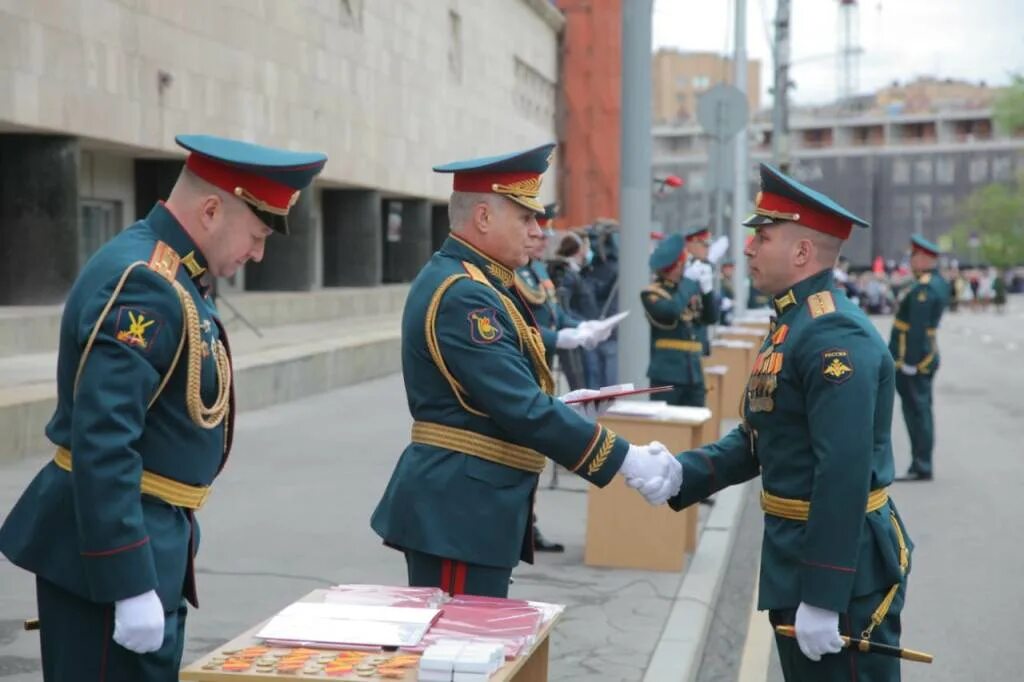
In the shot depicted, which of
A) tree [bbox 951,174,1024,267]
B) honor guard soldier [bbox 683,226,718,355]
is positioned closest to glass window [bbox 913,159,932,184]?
tree [bbox 951,174,1024,267]

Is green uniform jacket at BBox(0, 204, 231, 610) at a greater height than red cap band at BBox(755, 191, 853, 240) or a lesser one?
lesser

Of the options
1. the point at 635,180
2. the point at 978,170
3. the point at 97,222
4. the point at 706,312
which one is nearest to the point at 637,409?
the point at 635,180

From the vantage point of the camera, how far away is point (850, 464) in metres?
4.30

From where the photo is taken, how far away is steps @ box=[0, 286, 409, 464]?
12.7 m

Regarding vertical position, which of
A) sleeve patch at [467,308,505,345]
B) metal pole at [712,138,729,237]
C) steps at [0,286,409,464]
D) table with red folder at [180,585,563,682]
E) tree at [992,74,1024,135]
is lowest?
steps at [0,286,409,464]

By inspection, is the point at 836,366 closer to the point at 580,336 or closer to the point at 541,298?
the point at 580,336

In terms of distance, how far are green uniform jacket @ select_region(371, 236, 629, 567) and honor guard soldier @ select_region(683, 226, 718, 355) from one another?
8.28 metres

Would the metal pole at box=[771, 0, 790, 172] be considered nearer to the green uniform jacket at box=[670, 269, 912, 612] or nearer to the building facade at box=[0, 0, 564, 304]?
the building facade at box=[0, 0, 564, 304]

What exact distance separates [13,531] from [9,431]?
885 centimetres

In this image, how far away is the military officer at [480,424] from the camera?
480 cm

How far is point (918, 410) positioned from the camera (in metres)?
14.3

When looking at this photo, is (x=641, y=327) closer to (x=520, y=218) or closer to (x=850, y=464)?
(x=520, y=218)

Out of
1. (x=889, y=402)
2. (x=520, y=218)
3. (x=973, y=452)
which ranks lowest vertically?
(x=973, y=452)

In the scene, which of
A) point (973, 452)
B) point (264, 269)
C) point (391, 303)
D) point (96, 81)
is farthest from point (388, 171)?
point (973, 452)
